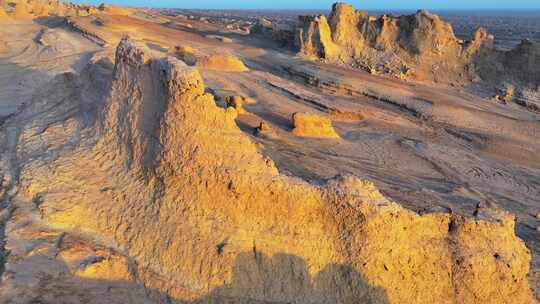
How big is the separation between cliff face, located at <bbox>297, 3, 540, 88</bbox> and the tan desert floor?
159cm

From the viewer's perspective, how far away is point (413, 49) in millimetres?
21078

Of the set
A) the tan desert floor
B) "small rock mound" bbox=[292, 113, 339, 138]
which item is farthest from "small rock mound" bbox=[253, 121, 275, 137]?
"small rock mound" bbox=[292, 113, 339, 138]

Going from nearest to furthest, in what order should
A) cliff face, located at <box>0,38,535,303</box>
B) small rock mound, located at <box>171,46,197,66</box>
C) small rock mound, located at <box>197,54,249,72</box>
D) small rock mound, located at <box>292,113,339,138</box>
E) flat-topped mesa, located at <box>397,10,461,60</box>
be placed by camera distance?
1. cliff face, located at <box>0,38,535,303</box>
2. small rock mound, located at <box>292,113,339,138</box>
3. small rock mound, located at <box>197,54,249,72</box>
4. small rock mound, located at <box>171,46,197,66</box>
5. flat-topped mesa, located at <box>397,10,461,60</box>

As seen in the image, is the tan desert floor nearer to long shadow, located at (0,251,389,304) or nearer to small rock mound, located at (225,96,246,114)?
small rock mound, located at (225,96,246,114)

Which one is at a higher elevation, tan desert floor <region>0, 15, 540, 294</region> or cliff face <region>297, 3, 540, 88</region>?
cliff face <region>297, 3, 540, 88</region>

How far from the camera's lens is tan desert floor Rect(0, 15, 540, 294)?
936 centimetres

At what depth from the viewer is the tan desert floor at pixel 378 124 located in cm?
936

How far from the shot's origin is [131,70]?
555cm

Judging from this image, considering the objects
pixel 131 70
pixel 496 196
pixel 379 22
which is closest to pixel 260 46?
pixel 379 22

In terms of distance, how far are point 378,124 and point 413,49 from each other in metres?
8.94

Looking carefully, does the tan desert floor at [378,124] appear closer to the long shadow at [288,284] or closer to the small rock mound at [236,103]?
the small rock mound at [236,103]

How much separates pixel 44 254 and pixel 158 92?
1864 millimetres

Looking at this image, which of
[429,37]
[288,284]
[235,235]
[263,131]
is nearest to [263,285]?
[288,284]

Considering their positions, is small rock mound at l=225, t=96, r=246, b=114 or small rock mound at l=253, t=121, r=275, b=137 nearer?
small rock mound at l=253, t=121, r=275, b=137
